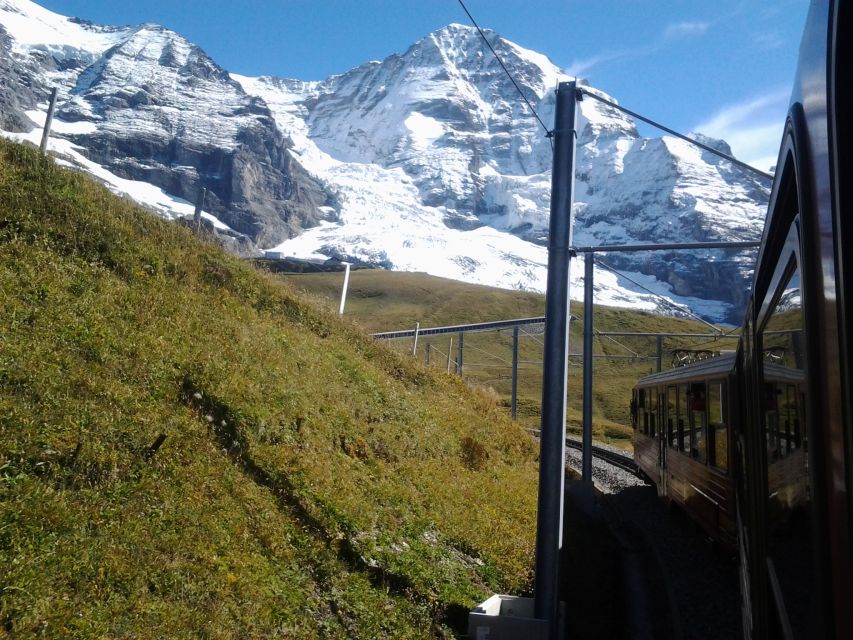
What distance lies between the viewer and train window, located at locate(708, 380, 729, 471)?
10141mm

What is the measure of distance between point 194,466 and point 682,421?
9.62 metres

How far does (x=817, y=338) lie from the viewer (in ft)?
5.93

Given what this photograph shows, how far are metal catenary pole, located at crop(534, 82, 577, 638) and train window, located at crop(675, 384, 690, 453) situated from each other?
633cm

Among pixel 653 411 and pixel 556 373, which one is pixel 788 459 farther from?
pixel 653 411

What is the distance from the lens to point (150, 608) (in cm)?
486

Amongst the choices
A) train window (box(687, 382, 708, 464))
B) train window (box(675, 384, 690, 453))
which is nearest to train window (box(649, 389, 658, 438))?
train window (box(675, 384, 690, 453))

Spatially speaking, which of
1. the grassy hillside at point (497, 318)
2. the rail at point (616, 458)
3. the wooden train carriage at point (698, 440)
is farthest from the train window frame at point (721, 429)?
the grassy hillside at point (497, 318)

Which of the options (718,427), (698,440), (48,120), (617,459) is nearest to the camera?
(718,427)

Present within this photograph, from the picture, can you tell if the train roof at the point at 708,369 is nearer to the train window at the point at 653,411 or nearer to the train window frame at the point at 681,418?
the train window frame at the point at 681,418

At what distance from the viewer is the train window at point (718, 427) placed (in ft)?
33.3

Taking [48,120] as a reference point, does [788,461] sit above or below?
below

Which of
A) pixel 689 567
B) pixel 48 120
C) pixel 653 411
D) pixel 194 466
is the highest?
pixel 48 120

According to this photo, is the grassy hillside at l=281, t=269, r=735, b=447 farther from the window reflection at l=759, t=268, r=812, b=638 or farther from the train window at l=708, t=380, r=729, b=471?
the window reflection at l=759, t=268, r=812, b=638

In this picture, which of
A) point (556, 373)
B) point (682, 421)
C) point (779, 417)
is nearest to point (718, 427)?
point (682, 421)
